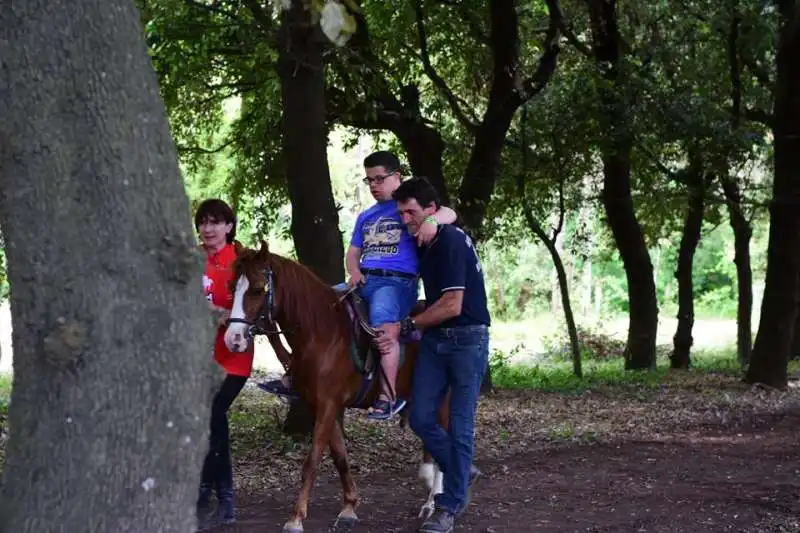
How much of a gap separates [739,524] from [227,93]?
11.4m

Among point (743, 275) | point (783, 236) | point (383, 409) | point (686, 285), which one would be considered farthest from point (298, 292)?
A: point (743, 275)

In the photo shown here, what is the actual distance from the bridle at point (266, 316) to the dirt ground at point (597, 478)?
4.65 feet

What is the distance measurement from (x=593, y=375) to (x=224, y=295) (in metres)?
14.3

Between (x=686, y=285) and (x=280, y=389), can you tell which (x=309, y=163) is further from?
(x=686, y=285)

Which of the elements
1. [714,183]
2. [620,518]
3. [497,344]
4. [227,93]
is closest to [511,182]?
[714,183]

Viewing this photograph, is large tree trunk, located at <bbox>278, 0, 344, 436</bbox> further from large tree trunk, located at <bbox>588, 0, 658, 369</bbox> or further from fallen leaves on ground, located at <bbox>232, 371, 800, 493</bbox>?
large tree trunk, located at <bbox>588, 0, 658, 369</bbox>

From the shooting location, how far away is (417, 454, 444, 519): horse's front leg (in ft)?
25.3

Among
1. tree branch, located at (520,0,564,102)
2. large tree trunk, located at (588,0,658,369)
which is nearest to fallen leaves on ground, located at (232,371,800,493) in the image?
large tree trunk, located at (588,0,658,369)

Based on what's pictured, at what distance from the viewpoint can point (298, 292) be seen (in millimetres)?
7262

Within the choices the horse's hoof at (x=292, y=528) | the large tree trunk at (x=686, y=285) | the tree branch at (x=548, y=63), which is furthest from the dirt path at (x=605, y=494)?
the large tree trunk at (x=686, y=285)

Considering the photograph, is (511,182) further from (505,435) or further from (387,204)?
(387,204)

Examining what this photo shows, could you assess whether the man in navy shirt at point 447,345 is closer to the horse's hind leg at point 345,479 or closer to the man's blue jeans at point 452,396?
the man's blue jeans at point 452,396

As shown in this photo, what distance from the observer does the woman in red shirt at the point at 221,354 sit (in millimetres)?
7129

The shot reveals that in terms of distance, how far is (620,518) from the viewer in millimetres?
7824
